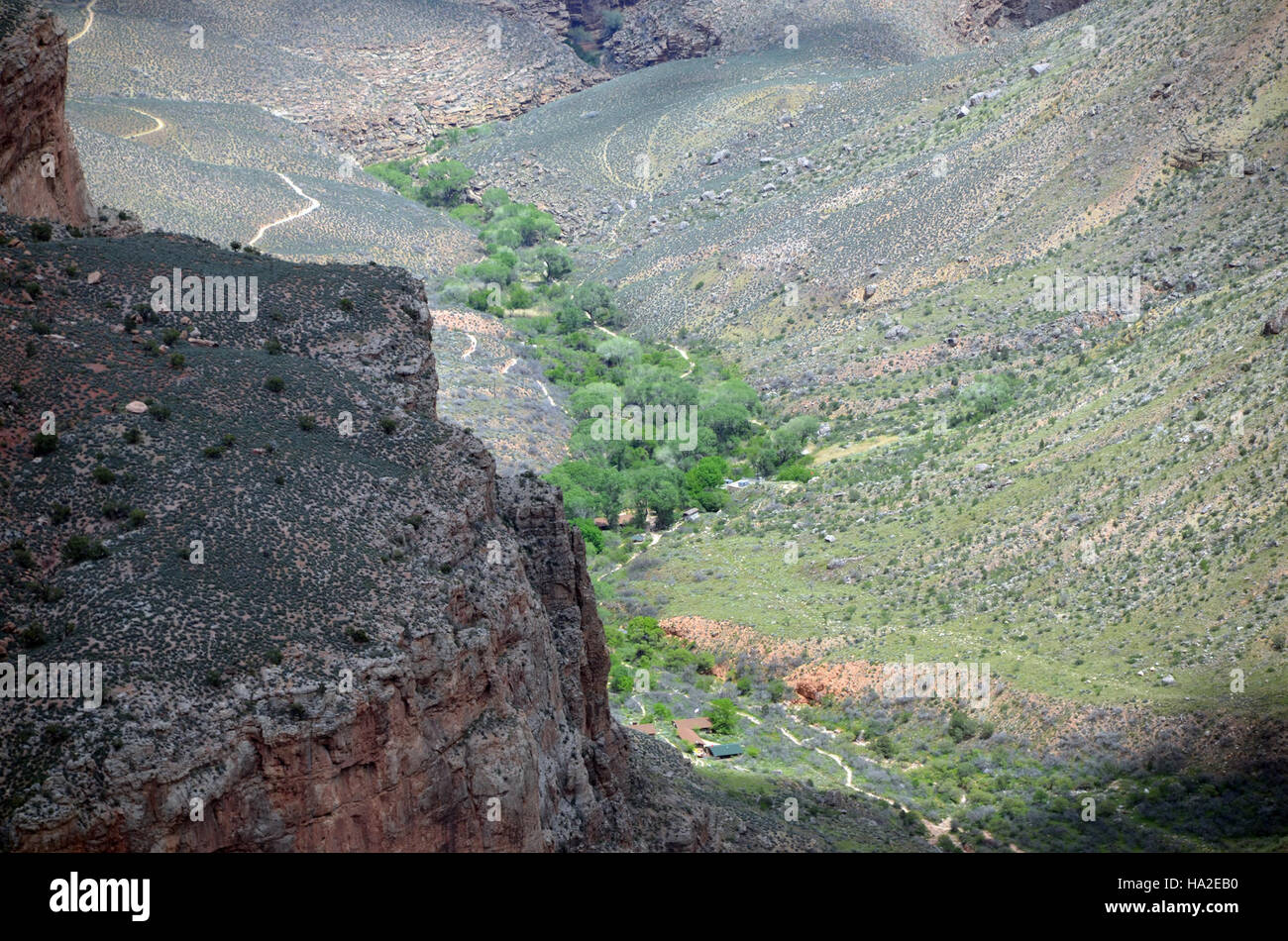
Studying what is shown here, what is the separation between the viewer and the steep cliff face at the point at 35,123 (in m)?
38.4

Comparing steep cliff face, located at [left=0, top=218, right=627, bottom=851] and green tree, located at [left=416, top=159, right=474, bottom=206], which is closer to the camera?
steep cliff face, located at [left=0, top=218, right=627, bottom=851]

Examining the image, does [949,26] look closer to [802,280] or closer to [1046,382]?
[802,280]

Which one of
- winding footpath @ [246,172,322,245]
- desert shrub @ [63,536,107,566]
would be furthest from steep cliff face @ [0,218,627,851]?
winding footpath @ [246,172,322,245]

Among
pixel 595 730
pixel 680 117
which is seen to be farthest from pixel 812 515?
pixel 680 117

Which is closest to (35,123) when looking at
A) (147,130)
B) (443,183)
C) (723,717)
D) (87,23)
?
(723,717)

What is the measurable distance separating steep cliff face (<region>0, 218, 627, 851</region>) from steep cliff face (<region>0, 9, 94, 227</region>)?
2.68m

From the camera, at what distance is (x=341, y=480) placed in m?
33.9

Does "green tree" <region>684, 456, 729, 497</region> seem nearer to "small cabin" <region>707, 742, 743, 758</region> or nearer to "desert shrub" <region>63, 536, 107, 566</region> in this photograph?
"small cabin" <region>707, 742, 743, 758</region>

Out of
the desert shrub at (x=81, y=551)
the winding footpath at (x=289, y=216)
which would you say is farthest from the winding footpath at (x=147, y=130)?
the desert shrub at (x=81, y=551)

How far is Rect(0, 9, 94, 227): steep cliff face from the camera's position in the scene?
126 ft

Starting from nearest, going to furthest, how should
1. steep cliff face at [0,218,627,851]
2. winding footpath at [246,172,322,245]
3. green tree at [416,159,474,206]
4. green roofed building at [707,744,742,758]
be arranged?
steep cliff face at [0,218,627,851] < green roofed building at [707,744,742,758] < winding footpath at [246,172,322,245] < green tree at [416,159,474,206]

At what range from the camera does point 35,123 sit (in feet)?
130

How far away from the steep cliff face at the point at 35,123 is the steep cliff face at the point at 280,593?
2679mm

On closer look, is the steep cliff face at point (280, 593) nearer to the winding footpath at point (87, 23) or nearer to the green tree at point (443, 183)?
the winding footpath at point (87, 23)
